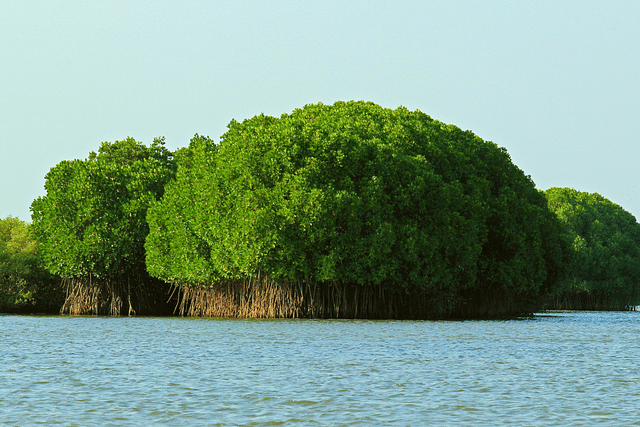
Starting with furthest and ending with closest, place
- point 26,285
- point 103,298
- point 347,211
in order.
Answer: point 26,285 → point 103,298 → point 347,211

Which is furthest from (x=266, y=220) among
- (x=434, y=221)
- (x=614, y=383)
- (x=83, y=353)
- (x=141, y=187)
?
(x=614, y=383)

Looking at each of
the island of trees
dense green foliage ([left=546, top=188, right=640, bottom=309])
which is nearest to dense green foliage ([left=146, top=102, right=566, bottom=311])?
the island of trees

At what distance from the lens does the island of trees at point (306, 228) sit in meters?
49.1

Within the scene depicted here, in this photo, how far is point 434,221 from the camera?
52.6 meters

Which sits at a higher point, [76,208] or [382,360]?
[76,208]

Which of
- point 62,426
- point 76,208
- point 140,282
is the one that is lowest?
Answer: point 62,426

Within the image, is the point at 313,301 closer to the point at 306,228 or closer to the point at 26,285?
the point at 306,228

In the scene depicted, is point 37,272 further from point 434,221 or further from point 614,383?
point 614,383

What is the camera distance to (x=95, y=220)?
59969 millimetres

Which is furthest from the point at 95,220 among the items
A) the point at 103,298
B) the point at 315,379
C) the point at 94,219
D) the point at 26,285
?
Answer: the point at 315,379

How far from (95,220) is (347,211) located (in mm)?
20456

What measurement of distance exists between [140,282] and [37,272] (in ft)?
27.5

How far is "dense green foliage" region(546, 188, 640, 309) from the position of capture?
9575 cm

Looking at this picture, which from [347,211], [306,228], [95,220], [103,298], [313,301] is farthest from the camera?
[103,298]
